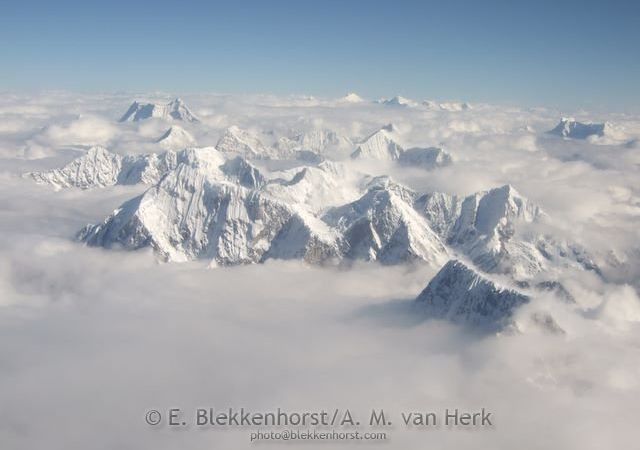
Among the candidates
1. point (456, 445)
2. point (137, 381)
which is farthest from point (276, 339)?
point (456, 445)

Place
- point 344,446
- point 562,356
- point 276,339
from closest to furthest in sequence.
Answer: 1. point 344,446
2. point 562,356
3. point 276,339

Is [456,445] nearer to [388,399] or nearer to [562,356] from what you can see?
[388,399]

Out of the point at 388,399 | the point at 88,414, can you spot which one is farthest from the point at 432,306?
the point at 88,414

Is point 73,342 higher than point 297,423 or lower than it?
lower

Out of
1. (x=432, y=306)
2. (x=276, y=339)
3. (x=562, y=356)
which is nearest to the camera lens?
(x=562, y=356)

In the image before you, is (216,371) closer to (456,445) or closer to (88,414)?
(88,414)

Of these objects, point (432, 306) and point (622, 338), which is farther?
point (432, 306)
